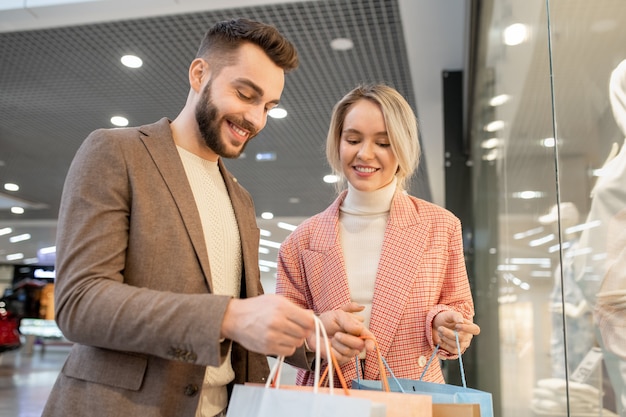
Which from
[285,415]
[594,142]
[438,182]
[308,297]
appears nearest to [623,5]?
[594,142]

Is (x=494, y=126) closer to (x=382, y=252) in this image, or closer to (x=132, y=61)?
(x=382, y=252)

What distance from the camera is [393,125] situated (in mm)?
1764

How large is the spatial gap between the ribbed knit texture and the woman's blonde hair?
55 cm

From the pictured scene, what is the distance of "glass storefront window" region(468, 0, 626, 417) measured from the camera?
39.6 inches

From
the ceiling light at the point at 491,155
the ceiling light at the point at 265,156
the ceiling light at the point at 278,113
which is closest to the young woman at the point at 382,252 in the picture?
the ceiling light at the point at 491,155

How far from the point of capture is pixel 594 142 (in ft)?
3.65

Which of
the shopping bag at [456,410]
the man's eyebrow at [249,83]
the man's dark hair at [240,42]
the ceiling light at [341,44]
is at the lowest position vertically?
the shopping bag at [456,410]

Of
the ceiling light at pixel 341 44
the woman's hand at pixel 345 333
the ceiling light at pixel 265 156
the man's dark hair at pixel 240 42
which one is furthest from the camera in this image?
the ceiling light at pixel 265 156

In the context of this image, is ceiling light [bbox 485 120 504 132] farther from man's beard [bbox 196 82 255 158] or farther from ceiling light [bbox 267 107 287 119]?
ceiling light [bbox 267 107 287 119]

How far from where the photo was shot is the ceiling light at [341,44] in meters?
5.03

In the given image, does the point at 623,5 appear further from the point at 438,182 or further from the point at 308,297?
the point at 438,182

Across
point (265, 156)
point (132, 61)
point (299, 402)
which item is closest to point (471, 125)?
point (132, 61)

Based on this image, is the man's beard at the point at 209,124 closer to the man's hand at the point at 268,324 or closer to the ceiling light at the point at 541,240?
the man's hand at the point at 268,324

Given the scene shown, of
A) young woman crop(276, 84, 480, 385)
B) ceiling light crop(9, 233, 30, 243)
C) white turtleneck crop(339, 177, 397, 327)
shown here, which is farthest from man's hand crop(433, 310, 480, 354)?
ceiling light crop(9, 233, 30, 243)
